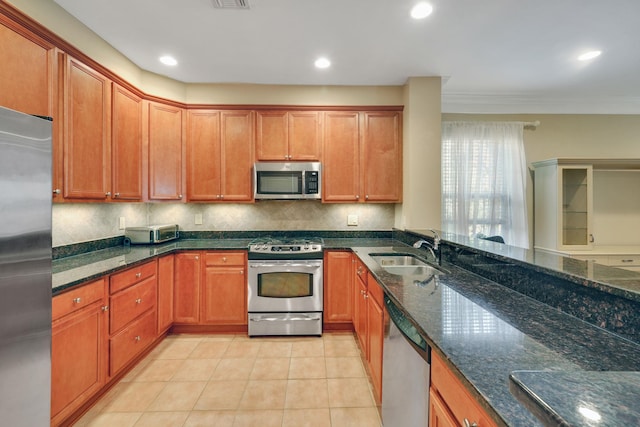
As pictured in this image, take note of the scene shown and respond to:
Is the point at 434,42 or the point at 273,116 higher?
the point at 434,42

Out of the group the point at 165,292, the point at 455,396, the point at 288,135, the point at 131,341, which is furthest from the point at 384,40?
the point at 131,341

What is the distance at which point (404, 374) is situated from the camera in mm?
1316

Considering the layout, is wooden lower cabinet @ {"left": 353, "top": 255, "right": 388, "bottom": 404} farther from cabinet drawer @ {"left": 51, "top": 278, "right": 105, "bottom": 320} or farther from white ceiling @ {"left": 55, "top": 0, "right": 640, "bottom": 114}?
white ceiling @ {"left": 55, "top": 0, "right": 640, "bottom": 114}

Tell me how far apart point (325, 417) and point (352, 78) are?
308cm

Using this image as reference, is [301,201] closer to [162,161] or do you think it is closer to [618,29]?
[162,161]

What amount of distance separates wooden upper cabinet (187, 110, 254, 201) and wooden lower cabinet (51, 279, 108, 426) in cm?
155

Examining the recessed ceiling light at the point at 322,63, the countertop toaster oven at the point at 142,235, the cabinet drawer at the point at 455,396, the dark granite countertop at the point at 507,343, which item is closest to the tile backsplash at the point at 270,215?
the countertop toaster oven at the point at 142,235

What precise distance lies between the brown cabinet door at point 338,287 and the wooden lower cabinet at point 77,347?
1.90 metres

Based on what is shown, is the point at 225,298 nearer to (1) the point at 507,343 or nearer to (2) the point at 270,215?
(2) the point at 270,215

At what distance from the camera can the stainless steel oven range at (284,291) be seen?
304cm

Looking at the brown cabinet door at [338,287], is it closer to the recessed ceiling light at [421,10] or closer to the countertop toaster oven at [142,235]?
the countertop toaster oven at [142,235]

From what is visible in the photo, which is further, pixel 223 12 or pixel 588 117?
pixel 588 117

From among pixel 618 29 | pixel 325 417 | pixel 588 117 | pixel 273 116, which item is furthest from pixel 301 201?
pixel 588 117

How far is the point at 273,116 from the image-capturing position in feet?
11.1
